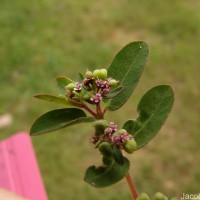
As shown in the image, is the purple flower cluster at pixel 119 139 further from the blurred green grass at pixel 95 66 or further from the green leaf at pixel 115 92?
the blurred green grass at pixel 95 66

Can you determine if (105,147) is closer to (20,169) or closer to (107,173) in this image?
(107,173)

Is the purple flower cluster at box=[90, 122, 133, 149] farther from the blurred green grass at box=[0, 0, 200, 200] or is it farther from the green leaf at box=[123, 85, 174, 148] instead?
the blurred green grass at box=[0, 0, 200, 200]

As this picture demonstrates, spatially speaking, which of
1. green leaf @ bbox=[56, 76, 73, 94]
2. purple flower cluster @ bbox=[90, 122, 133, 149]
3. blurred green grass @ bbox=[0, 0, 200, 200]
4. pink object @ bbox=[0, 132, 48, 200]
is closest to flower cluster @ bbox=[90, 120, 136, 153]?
purple flower cluster @ bbox=[90, 122, 133, 149]

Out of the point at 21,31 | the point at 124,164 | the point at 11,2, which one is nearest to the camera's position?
the point at 124,164

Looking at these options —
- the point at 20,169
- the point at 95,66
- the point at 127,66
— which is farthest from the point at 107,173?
the point at 95,66

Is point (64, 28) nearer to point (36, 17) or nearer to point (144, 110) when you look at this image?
point (36, 17)

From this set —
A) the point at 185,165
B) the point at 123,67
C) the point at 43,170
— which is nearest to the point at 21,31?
the point at 43,170
